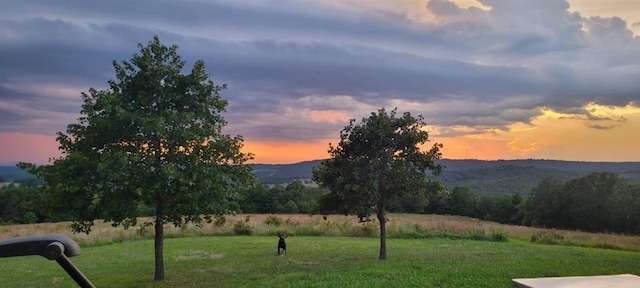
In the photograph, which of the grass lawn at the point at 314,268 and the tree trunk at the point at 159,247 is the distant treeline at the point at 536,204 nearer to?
the grass lawn at the point at 314,268

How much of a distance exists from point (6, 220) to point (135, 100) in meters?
54.5

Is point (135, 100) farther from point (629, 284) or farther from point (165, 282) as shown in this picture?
point (629, 284)

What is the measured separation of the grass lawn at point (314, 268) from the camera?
14547 mm

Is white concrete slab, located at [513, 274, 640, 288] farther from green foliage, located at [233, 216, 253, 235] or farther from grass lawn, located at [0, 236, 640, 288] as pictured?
green foliage, located at [233, 216, 253, 235]

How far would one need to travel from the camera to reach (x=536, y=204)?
198 feet

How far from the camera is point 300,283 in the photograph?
13758 mm

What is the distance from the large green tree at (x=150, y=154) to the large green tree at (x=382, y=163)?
4248 millimetres

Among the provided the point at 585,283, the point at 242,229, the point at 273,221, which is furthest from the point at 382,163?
the point at 273,221

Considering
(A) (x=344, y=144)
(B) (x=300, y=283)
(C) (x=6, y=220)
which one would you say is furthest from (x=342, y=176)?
(C) (x=6, y=220)

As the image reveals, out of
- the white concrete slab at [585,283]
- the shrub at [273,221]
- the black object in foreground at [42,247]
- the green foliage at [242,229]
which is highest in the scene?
the black object in foreground at [42,247]

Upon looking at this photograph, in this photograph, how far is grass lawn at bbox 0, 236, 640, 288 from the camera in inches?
573

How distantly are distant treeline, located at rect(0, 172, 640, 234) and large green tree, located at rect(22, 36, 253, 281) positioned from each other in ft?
82.8

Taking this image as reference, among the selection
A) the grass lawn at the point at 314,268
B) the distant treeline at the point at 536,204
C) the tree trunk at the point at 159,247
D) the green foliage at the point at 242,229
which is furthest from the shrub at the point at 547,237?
the tree trunk at the point at 159,247

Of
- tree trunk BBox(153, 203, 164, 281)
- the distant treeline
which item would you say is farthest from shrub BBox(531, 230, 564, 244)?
tree trunk BBox(153, 203, 164, 281)
